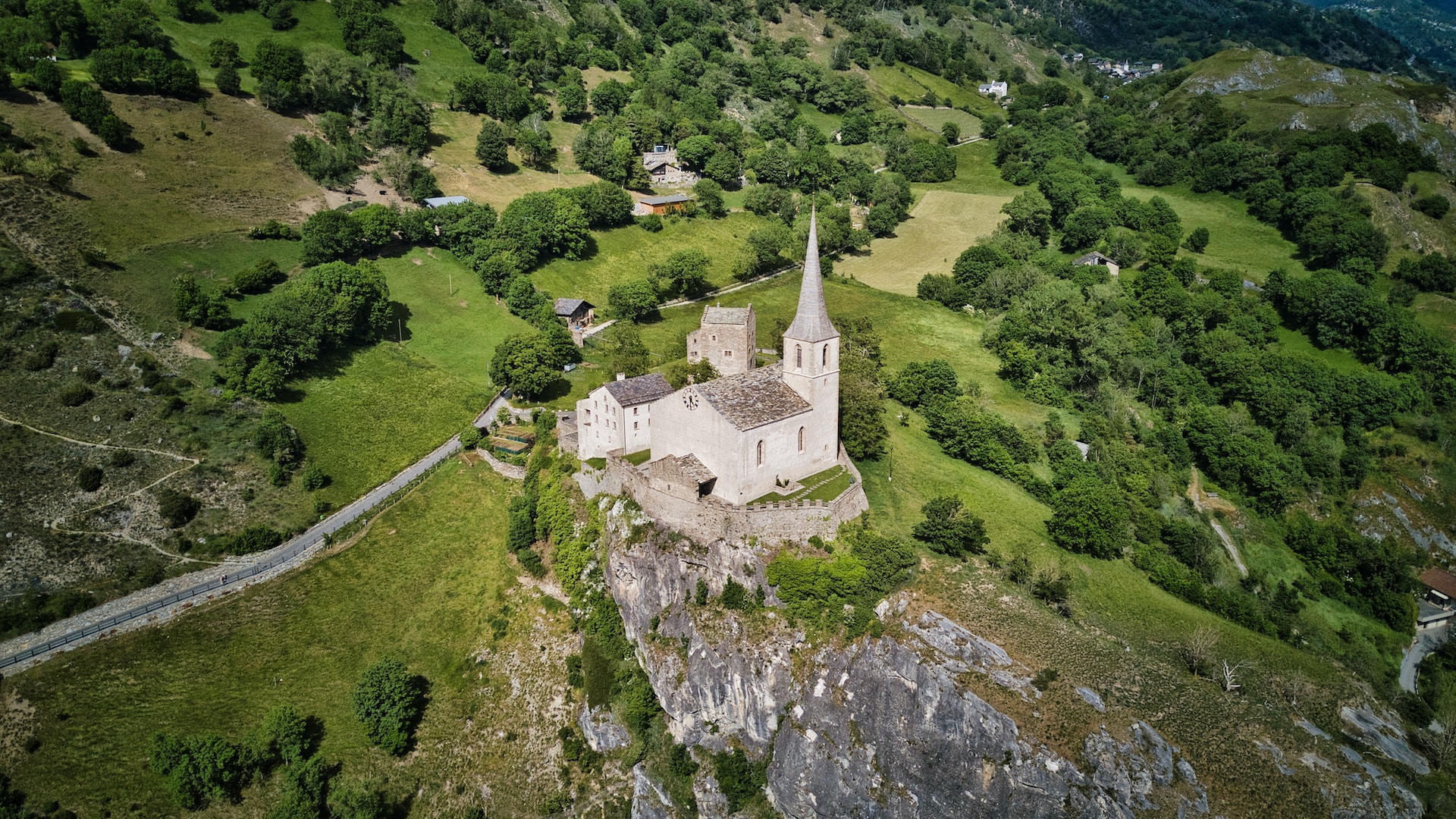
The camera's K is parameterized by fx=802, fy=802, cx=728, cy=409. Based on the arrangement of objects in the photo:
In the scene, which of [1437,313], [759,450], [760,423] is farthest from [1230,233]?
[760,423]

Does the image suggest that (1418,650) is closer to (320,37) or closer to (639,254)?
(639,254)

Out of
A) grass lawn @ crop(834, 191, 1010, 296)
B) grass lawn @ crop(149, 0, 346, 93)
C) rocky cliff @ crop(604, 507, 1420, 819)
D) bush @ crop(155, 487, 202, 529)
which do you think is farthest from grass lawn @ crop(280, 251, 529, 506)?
grass lawn @ crop(834, 191, 1010, 296)

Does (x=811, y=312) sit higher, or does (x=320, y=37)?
(x=320, y=37)

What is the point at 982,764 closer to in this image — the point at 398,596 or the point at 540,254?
the point at 398,596

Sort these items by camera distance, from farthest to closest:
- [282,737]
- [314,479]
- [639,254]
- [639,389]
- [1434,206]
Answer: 1. [639,254]
2. [1434,206]
3. [314,479]
4. [639,389]
5. [282,737]

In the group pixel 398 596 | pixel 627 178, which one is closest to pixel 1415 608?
pixel 398 596

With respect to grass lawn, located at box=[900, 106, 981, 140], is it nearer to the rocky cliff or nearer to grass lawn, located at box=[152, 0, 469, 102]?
grass lawn, located at box=[152, 0, 469, 102]

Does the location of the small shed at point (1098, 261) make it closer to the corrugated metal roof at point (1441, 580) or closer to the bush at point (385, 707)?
the corrugated metal roof at point (1441, 580)
